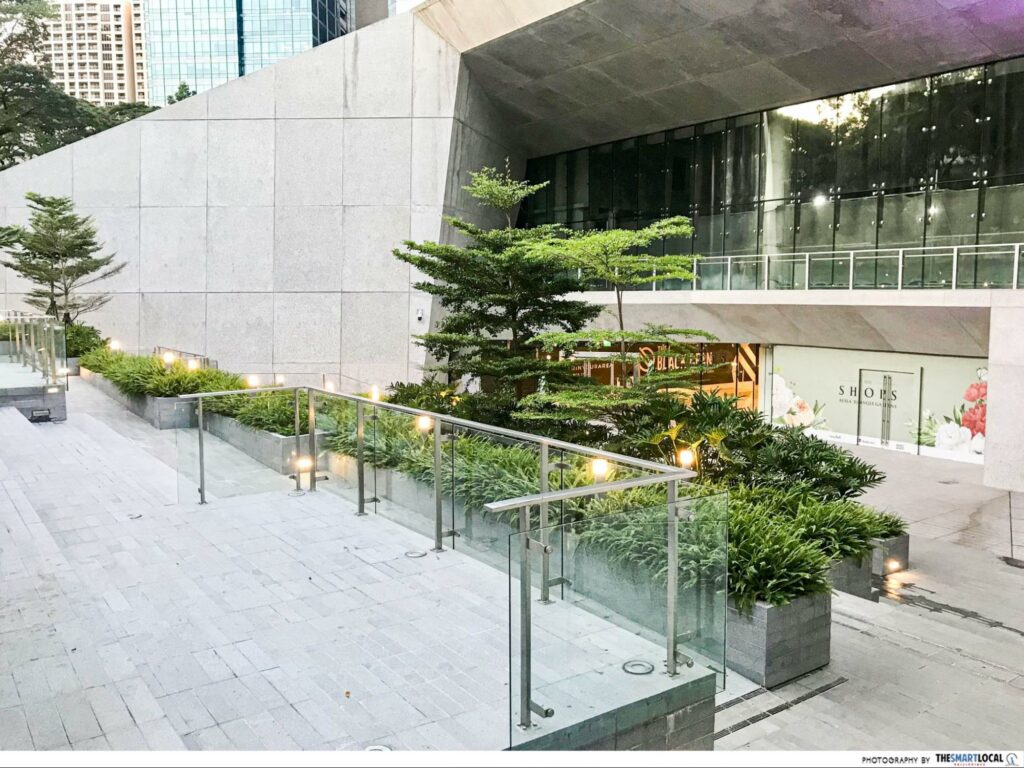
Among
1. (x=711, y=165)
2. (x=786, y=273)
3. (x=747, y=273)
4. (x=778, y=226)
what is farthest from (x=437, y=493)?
(x=711, y=165)

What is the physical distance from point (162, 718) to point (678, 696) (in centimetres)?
290

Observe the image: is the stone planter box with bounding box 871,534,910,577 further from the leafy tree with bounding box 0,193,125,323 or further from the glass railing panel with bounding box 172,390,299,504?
the leafy tree with bounding box 0,193,125,323

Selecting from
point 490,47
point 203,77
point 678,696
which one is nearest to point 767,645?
point 678,696

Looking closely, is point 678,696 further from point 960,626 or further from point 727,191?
point 727,191

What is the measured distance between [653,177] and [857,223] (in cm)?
641

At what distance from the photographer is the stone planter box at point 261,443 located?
9.41m

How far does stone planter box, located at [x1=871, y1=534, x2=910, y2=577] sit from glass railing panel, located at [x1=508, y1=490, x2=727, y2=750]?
517 centimetres

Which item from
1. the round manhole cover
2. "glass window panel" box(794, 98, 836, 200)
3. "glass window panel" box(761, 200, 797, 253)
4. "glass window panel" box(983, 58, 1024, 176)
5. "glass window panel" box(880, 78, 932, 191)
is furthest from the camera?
"glass window panel" box(761, 200, 797, 253)

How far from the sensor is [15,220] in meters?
25.6

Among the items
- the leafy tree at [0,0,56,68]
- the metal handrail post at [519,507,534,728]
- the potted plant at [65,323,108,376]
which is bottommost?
the metal handrail post at [519,507,534,728]

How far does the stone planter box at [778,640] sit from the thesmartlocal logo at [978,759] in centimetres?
392

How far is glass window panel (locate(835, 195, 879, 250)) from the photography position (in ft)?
67.1

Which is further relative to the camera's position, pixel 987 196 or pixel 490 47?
pixel 490 47

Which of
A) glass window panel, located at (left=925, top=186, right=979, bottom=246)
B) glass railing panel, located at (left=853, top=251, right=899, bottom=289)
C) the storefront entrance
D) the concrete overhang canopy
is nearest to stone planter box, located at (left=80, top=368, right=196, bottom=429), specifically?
the concrete overhang canopy
